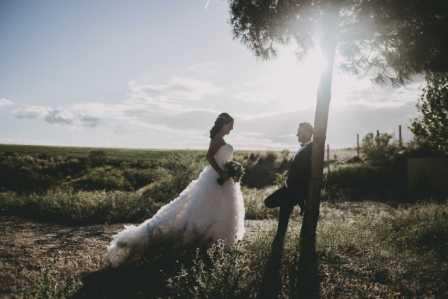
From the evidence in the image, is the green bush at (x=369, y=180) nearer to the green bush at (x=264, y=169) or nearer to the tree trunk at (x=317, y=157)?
the green bush at (x=264, y=169)

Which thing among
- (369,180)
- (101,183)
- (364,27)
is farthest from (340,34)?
(101,183)

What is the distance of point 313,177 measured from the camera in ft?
19.1

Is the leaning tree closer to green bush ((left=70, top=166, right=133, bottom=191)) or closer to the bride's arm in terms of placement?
the bride's arm

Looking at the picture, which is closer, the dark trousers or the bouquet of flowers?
the bouquet of flowers

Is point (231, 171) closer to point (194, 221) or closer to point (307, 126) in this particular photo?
point (194, 221)

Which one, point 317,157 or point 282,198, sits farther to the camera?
point 282,198

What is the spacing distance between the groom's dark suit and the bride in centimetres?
62

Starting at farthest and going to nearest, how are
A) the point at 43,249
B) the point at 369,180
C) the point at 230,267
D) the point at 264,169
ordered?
1. the point at 264,169
2. the point at 369,180
3. the point at 43,249
4. the point at 230,267

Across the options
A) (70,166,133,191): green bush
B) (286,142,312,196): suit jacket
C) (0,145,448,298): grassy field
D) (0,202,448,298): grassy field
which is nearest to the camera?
(0,202,448,298): grassy field

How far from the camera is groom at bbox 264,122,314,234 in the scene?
586 centimetres

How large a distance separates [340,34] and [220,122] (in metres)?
2.64

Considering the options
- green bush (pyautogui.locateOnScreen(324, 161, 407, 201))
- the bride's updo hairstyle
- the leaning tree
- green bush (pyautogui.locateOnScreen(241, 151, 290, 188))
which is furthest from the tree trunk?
green bush (pyautogui.locateOnScreen(241, 151, 290, 188))

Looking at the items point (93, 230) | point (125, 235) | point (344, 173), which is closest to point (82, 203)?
point (93, 230)

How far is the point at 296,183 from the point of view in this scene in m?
5.98
